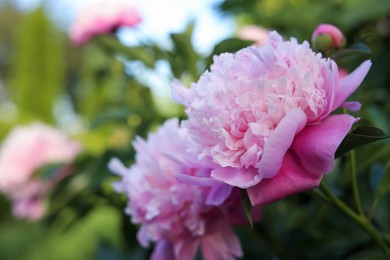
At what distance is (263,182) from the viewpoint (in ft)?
1.27

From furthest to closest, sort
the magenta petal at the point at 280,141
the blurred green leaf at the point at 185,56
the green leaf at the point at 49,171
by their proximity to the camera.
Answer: the green leaf at the point at 49,171 → the blurred green leaf at the point at 185,56 → the magenta petal at the point at 280,141

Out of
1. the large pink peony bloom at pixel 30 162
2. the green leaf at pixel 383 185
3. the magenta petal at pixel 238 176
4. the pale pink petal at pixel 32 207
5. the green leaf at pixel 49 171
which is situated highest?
the magenta petal at pixel 238 176

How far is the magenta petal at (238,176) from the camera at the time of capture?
0.38 meters

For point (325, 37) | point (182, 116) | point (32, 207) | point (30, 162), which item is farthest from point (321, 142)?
point (30, 162)

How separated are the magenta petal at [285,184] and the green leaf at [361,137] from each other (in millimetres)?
39

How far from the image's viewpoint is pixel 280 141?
1.20 ft

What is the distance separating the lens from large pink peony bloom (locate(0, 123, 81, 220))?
4.40 ft

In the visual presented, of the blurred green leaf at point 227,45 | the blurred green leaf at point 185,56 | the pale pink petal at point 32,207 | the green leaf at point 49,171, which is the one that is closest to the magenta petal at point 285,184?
the blurred green leaf at point 227,45

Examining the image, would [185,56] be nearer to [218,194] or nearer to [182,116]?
[182,116]

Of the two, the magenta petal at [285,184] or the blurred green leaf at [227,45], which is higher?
the blurred green leaf at [227,45]

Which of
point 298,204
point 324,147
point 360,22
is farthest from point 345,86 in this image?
point 360,22

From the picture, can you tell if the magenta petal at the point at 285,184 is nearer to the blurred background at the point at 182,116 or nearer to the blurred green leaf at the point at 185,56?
the blurred background at the point at 182,116

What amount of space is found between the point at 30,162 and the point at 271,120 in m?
1.20

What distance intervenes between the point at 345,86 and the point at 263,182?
0.10m
